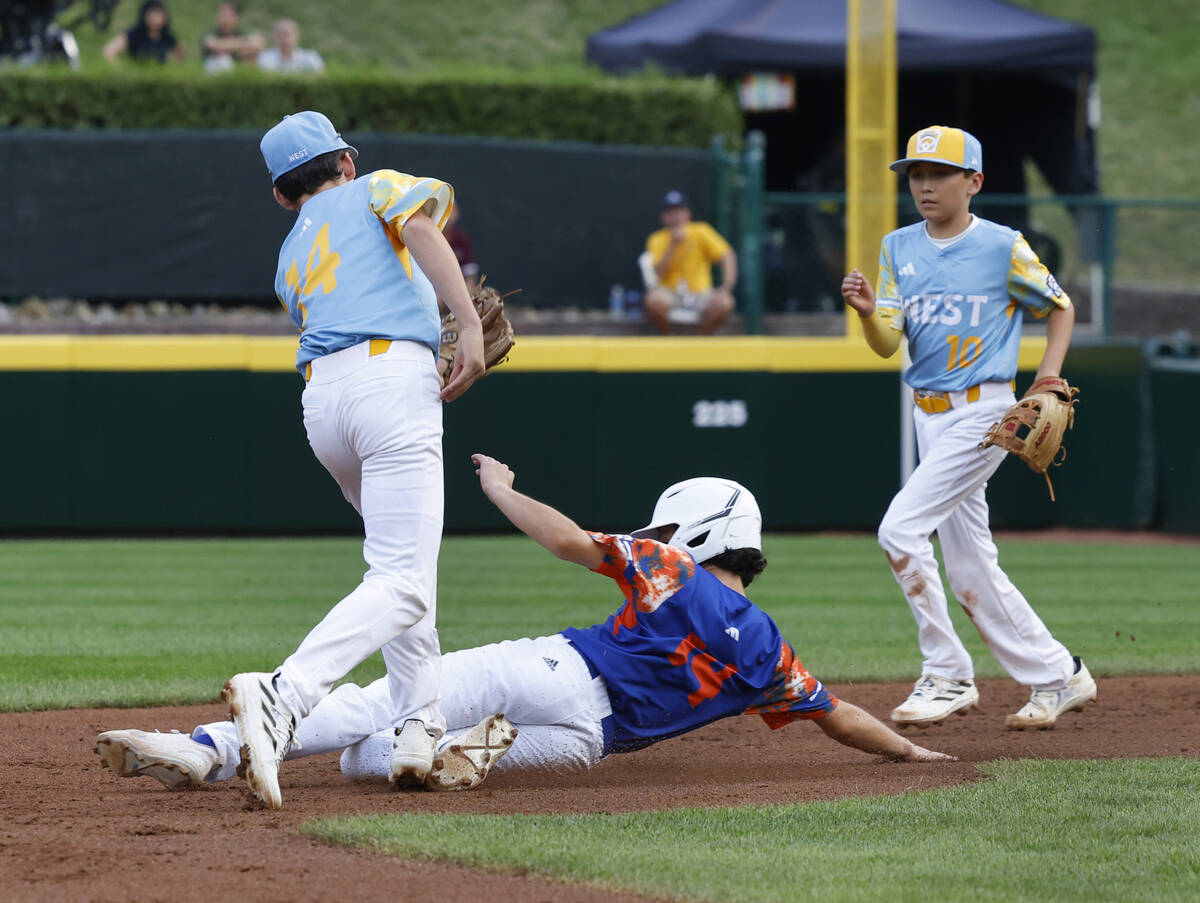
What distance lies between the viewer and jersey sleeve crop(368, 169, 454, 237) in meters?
4.70

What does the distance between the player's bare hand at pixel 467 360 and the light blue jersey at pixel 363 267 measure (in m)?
0.10

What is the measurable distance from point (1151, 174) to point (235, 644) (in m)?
24.1

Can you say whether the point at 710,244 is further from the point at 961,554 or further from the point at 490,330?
Answer: the point at 490,330

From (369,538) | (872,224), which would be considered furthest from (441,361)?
(872,224)

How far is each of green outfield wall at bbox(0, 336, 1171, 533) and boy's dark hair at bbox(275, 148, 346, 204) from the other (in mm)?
8692

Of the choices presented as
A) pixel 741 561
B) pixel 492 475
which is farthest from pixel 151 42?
pixel 741 561

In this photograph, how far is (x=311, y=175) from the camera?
16.3 feet

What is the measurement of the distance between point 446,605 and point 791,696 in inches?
200

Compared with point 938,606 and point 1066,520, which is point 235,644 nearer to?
point 938,606

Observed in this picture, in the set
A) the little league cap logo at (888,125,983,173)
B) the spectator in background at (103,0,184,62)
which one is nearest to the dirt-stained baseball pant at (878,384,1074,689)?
the little league cap logo at (888,125,983,173)

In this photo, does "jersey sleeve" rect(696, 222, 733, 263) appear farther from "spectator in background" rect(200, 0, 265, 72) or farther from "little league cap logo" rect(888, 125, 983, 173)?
"little league cap logo" rect(888, 125, 983, 173)

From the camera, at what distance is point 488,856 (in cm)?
399

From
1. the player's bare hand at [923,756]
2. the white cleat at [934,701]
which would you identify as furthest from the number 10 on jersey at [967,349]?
the player's bare hand at [923,756]

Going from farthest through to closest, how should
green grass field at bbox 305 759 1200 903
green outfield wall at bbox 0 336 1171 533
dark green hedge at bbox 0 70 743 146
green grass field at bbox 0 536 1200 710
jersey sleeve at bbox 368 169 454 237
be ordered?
dark green hedge at bbox 0 70 743 146, green outfield wall at bbox 0 336 1171 533, green grass field at bbox 0 536 1200 710, jersey sleeve at bbox 368 169 454 237, green grass field at bbox 305 759 1200 903
